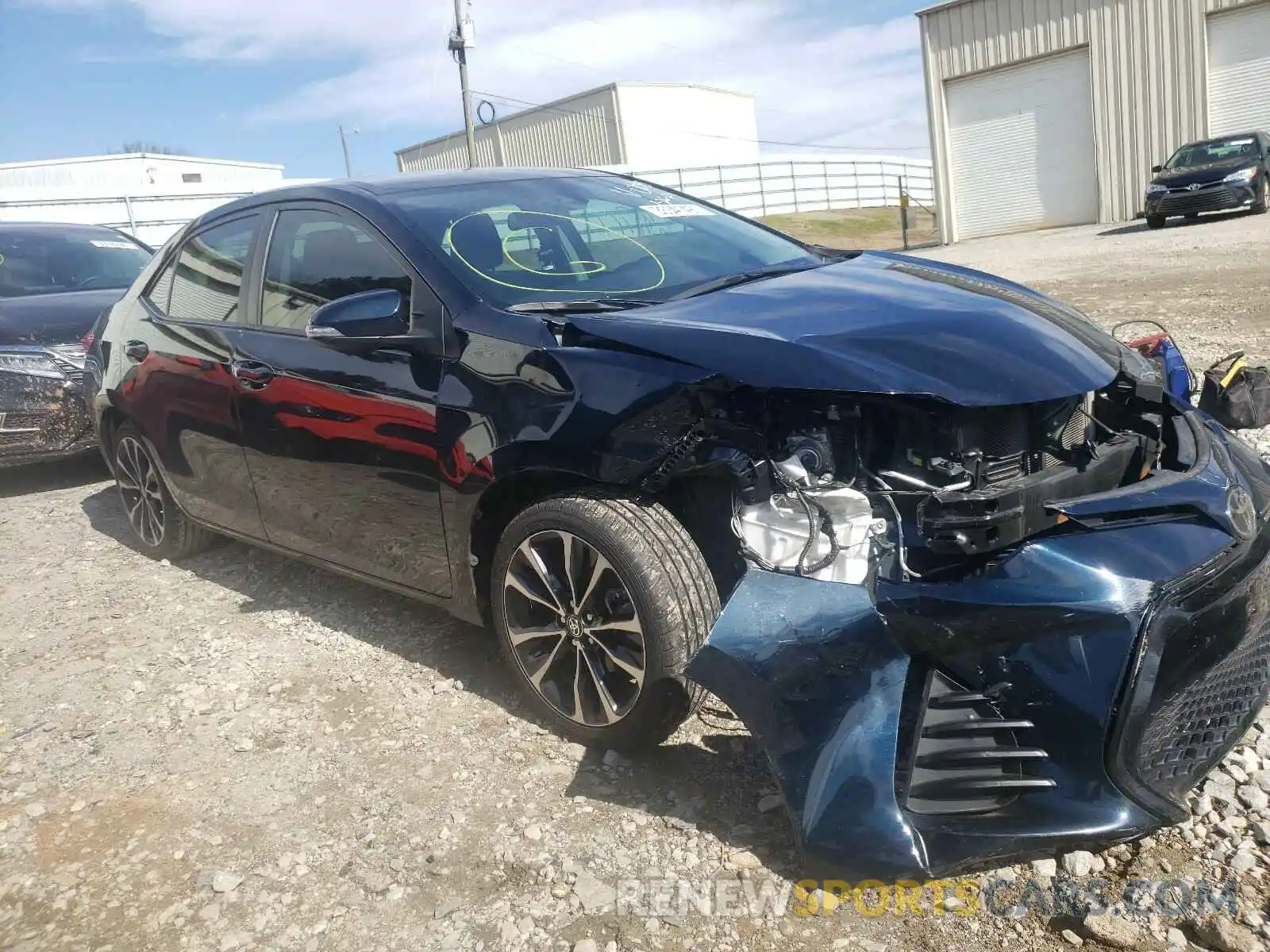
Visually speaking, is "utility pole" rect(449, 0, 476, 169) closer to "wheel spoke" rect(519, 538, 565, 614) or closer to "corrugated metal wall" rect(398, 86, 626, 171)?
"corrugated metal wall" rect(398, 86, 626, 171)

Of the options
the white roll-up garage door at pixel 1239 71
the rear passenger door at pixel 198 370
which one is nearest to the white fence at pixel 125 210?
the rear passenger door at pixel 198 370

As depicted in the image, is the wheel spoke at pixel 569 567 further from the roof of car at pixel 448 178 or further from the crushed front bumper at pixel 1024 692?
the roof of car at pixel 448 178

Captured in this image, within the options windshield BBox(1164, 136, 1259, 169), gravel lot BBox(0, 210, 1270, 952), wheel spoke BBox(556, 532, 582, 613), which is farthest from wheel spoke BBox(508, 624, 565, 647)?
windshield BBox(1164, 136, 1259, 169)

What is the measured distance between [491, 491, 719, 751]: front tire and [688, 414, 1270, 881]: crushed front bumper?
1.12ft

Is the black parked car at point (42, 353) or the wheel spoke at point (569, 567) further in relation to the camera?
the black parked car at point (42, 353)

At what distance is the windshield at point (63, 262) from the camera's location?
707cm

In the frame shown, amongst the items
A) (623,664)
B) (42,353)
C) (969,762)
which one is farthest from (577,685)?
(42,353)

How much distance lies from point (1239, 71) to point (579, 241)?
20.3 metres

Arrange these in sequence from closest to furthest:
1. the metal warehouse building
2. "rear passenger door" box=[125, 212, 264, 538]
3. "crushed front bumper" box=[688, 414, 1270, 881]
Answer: "crushed front bumper" box=[688, 414, 1270, 881], "rear passenger door" box=[125, 212, 264, 538], the metal warehouse building

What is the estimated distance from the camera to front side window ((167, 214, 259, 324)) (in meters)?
3.93

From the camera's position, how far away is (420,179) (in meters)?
3.69

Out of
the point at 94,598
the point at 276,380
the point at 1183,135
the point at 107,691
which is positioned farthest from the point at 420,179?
the point at 1183,135

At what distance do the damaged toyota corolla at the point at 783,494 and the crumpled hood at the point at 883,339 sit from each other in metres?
0.01

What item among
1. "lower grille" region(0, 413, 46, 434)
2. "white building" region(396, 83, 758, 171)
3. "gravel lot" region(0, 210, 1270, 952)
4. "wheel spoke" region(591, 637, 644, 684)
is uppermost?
"white building" region(396, 83, 758, 171)
